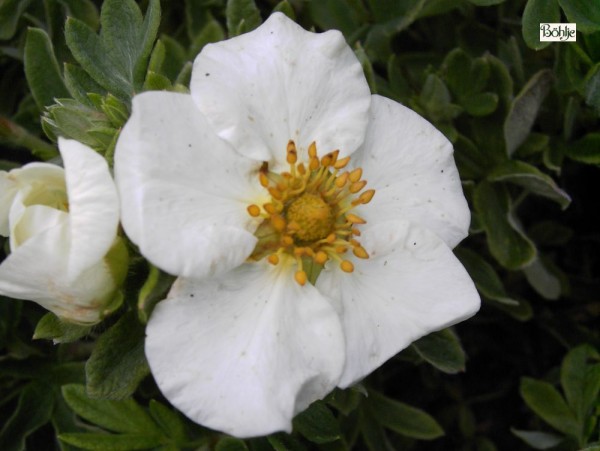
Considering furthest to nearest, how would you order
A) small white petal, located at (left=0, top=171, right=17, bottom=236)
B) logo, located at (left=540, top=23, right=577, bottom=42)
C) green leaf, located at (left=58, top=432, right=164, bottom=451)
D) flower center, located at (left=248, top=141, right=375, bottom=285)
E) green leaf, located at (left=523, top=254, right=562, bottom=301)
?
green leaf, located at (left=523, top=254, right=562, bottom=301), logo, located at (left=540, top=23, right=577, bottom=42), green leaf, located at (left=58, top=432, right=164, bottom=451), flower center, located at (left=248, top=141, right=375, bottom=285), small white petal, located at (left=0, top=171, right=17, bottom=236)

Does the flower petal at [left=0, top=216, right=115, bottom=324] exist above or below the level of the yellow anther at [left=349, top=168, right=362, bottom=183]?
below

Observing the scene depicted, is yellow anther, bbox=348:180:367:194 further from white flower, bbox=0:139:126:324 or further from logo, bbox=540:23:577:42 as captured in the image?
logo, bbox=540:23:577:42

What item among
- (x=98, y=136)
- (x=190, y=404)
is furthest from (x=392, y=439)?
(x=98, y=136)

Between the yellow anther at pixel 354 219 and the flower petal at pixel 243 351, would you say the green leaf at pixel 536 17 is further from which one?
the flower petal at pixel 243 351

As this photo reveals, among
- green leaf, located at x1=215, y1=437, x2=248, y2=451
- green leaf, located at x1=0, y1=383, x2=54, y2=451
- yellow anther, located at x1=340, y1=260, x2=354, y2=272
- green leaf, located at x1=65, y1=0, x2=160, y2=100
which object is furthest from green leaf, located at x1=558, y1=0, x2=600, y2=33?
green leaf, located at x1=0, y1=383, x2=54, y2=451

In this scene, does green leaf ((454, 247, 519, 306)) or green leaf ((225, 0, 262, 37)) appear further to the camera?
green leaf ((454, 247, 519, 306))

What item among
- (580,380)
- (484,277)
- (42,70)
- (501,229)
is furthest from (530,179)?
(42,70)

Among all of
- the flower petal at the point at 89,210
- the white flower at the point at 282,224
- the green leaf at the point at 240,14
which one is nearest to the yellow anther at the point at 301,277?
the white flower at the point at 282,224

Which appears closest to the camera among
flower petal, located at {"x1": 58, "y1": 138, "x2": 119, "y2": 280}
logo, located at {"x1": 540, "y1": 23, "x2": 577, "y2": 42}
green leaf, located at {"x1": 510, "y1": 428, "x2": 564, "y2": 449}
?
flower petal, located at {"x1": 58, "y1": 138, "x2": 119, "y2": 280}

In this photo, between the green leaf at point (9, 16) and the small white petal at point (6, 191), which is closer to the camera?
the small white petal at point (6, 191)
